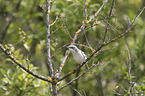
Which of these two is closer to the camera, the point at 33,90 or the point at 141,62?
the point at 33,90

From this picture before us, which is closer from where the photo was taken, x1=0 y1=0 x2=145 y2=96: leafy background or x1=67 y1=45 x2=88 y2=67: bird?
x1=67 y1=45 x2=88 y2=67: bird

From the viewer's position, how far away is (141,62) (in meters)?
5.04

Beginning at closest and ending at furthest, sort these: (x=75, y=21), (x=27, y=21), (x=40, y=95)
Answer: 1. (x=40, y=95)
2. (x=75, y=21)
3. (x=27, y=21)

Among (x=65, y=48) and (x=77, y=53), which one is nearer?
(x=77, y=53)

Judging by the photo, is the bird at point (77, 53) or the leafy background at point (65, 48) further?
the leafy background at point (65, 48)

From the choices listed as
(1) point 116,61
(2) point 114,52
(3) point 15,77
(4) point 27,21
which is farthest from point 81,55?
(4) point 27,21

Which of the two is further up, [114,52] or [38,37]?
[38,37]

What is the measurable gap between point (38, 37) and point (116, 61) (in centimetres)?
218

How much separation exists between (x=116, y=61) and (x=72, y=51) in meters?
2.92

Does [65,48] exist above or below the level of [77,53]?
above

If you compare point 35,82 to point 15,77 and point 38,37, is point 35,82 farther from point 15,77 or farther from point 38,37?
point 38,37

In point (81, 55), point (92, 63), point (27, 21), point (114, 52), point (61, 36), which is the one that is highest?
point (27, 21)

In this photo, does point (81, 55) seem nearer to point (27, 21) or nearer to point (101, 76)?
point (101, 76)

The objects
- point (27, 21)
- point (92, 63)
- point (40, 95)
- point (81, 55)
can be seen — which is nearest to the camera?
point (92, 63)
